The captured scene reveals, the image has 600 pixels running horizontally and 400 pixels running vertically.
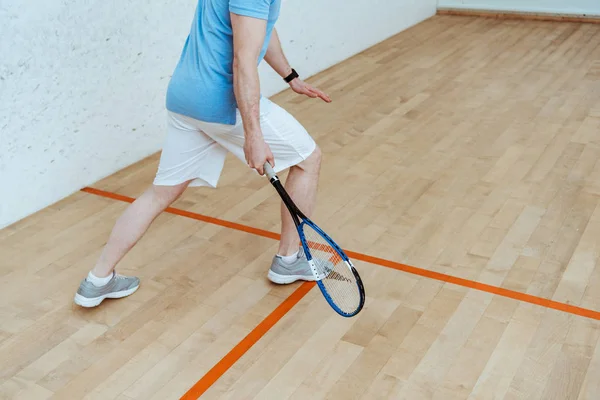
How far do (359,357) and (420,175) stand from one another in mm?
1318

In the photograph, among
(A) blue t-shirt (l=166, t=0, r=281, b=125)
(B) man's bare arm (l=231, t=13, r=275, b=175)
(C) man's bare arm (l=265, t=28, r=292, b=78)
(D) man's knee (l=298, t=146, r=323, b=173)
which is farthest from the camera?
(C) man's bare arm (l=265, t=28, r=292, b=78)

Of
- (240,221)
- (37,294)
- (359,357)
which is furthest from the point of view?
(240,221)

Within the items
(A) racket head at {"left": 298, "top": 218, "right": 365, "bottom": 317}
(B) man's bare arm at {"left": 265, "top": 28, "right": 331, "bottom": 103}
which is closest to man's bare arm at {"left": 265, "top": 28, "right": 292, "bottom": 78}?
(B) man's bare arm at {"left": 265, "top": 28, "right": 331, "bottom": 103}

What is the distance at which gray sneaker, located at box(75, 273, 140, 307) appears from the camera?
2.15m

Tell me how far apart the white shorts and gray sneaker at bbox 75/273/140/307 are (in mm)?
363

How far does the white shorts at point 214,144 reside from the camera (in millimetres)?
1969

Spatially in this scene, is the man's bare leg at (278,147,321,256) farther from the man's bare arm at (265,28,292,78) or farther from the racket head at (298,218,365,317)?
the man's bare arm at (265,28,292,78)

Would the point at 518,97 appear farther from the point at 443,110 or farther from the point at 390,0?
the point at 390,0

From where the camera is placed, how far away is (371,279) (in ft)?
7.57

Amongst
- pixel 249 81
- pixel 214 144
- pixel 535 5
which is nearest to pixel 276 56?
pixel 214 144

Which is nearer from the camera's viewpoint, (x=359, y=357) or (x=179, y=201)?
(x=359, y=357)

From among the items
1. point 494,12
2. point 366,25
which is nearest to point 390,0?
point 366,25

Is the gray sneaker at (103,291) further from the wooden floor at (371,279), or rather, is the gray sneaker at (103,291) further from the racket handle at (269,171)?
the racket handle at (269,171)

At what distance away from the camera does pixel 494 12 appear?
6.19 meters
